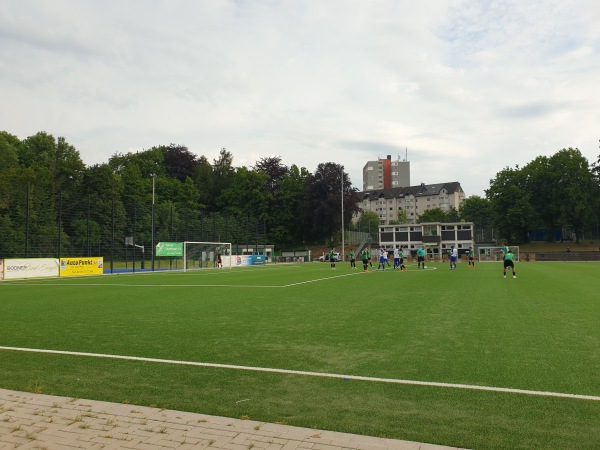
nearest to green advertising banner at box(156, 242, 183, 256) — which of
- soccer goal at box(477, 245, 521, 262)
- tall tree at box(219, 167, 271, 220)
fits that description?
tall tree at box(219, 167, 271, 220)

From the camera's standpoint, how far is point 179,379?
18.8ft

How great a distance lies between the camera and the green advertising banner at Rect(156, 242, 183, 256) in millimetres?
42375

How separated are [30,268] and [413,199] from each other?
130 meters

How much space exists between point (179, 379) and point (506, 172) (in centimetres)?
9002

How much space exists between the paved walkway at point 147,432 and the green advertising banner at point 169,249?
38.8m

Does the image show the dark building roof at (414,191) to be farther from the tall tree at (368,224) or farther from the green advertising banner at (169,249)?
the green advertising banner at (169,249)

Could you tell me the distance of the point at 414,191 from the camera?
5866 inches

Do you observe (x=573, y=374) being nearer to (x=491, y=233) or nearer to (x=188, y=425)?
(x=188, y=425)

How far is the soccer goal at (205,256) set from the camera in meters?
45.9

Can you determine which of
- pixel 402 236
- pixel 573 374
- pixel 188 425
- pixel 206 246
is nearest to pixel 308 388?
pixel 188 425

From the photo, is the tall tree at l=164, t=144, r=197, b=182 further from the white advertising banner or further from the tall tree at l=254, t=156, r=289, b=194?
the white advertising banner

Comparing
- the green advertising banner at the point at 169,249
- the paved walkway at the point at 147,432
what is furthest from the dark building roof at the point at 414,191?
the paved walkway at the point at 147,432

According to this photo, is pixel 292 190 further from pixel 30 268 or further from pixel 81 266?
pixel 30 268

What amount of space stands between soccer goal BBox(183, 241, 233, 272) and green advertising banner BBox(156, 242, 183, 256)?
54 centimetres
